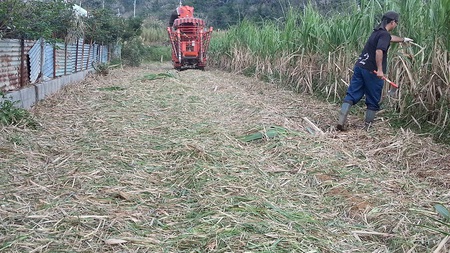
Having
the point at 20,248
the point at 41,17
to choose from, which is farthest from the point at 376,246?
the point at 41,17

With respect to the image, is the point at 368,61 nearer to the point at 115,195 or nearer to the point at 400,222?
the point at 400,222

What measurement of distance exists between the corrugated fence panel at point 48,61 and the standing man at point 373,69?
15.3 ft

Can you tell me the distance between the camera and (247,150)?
12.5ft

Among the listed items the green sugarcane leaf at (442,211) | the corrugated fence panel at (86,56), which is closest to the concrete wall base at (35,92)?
the corrugated fence panel at (86,56)

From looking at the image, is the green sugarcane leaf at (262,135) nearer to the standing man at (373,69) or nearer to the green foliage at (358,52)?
the standing man at (373,69)

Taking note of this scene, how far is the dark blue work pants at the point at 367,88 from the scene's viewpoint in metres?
4.75

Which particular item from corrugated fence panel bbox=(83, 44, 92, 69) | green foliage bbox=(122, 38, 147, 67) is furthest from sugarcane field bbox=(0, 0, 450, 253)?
green foliage bbox=(122, 38, 147, 67)

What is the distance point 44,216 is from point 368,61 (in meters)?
3.71

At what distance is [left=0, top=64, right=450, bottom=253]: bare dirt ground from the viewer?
221 centimetres

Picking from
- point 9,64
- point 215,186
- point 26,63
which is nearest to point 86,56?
point 26,63

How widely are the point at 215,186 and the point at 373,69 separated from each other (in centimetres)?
269

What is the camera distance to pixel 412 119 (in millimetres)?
4730

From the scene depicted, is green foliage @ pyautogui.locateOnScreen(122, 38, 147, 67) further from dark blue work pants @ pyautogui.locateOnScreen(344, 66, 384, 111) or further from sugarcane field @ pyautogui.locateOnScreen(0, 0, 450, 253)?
dark blue work pants @ pyautogui.locateOnScreen(344, 66, 384, 111)

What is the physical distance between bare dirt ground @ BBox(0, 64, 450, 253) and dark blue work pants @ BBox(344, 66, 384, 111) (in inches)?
12.2
